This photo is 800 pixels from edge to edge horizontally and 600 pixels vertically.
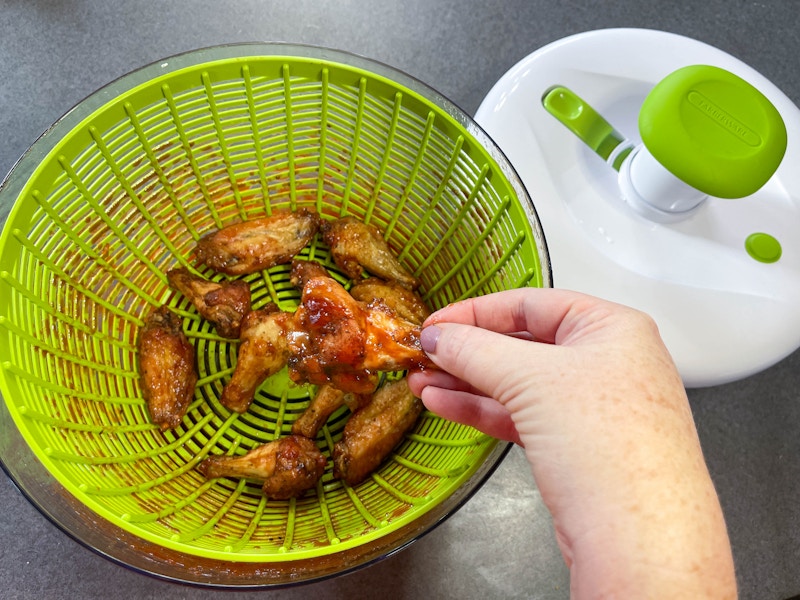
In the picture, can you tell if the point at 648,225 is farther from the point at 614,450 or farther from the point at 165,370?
the point at 165,370

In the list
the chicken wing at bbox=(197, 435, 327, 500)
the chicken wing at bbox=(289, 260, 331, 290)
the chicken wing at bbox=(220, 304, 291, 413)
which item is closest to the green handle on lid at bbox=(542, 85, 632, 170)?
the chicken wing at bbox=(289, 260, 331, 290)

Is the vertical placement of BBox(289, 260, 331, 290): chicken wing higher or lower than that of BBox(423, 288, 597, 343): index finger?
lower

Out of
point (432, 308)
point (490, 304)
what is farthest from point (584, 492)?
point (432, 308)

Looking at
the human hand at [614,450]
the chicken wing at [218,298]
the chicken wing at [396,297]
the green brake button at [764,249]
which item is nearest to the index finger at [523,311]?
the human hand at [614,450]

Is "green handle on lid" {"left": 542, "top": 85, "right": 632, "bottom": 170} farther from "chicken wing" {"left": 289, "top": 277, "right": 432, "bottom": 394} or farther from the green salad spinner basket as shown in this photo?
"chicken wing" {"left": 289, "top": 277, "right": 432, "bottom": 394}

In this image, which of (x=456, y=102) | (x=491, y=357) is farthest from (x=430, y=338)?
(x=456, y=102)

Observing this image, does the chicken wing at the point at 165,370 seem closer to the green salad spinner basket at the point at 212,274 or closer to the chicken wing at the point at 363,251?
the green salad spinner basket at the point at 212,274
